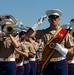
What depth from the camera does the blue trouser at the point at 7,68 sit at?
31.0ft

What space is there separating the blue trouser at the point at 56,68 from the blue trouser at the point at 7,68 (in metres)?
2.00

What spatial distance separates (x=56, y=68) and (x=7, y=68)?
6.89 ft

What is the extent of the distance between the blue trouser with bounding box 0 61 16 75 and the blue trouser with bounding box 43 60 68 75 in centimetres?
200

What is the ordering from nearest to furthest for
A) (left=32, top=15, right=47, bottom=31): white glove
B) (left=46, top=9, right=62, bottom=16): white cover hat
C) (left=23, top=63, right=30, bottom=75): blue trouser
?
(left=32, top=15, right=47, bottom=31): white glove → (left=46, top=9, right=62, bottom=16): white cover hat → (left=23, top=63, right=30, bottom=75): blue trouser

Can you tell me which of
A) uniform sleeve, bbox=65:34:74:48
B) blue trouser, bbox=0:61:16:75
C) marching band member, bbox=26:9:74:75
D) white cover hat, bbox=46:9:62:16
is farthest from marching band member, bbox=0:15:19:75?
uniform sleeve, bbox=65:34:74:48

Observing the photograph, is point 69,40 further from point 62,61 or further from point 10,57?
point 10,57

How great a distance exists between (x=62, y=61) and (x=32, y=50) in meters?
4.46

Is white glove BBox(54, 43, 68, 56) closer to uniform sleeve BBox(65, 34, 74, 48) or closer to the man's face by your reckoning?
uniform sleeve BBox(65, 34, 74, 48)

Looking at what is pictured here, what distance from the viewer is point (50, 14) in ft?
26.0

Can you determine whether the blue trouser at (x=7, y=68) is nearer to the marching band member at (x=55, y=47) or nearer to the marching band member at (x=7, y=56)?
the marching band member at (x=7, y=56)

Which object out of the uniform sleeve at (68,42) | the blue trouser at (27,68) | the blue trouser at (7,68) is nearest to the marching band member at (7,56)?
the blue trouser at (7,68)

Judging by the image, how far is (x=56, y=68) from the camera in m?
7.67

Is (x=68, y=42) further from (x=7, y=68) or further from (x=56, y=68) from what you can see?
(x=7, y=68)

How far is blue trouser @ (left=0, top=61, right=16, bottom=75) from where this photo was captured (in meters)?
9.45
